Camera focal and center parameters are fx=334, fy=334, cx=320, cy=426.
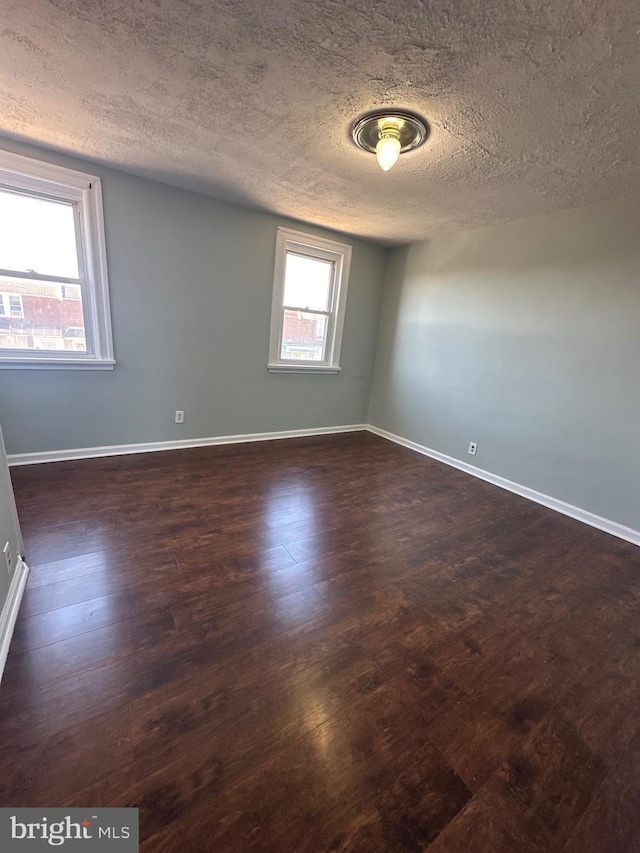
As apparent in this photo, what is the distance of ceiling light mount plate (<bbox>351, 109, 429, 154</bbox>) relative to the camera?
1.73 m

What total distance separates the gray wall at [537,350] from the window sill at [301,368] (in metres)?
1.02

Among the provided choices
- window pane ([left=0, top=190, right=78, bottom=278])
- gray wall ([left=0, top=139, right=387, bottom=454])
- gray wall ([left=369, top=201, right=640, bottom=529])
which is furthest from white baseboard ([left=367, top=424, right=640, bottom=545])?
window pane ([left=0, top=190, right=78, bottom=278])

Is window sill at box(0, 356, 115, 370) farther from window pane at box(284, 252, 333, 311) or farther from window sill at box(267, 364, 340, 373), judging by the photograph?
window pane at box(284, 252, 333, 311)

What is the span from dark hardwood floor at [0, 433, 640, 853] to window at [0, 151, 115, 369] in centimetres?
116

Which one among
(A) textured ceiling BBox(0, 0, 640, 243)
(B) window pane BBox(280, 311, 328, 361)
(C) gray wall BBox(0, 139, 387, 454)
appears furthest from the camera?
(B) window pane BBox(280, 311, 328, 361)

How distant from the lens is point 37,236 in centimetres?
260

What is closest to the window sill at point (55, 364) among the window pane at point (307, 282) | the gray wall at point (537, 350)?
the window pane at point (307, 282)

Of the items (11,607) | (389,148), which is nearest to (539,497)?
(389,148)

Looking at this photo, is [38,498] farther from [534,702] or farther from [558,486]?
[558,486]

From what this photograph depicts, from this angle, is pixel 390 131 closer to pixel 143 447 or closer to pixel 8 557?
pixel 8 557

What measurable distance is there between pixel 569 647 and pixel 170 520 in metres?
2.35

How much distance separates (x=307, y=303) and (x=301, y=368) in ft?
2.57

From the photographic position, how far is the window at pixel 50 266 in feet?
8.19

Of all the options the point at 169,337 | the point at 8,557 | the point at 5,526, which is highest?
the point at 169,337
